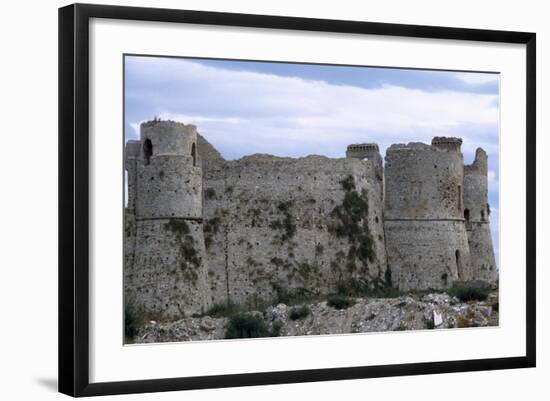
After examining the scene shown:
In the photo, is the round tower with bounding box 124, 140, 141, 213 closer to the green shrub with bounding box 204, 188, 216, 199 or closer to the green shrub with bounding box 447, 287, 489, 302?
the green shrub with bounding box 204, 188, 216, 199

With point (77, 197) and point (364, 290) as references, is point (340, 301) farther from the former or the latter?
point (77, 197)

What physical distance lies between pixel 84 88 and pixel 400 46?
17.6ft

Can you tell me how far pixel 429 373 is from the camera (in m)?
19.1

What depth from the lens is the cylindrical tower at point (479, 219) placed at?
2131cm

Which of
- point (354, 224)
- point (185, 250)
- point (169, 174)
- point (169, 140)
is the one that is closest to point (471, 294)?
point (185, 250)

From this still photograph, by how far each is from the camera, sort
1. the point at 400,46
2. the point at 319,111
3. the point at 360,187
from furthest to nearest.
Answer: the point at 360,187
the point at 319,111
the point at 400,46

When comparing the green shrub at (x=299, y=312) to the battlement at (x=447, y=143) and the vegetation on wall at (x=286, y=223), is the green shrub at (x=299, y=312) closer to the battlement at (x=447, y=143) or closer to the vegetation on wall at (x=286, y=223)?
the vegetation on wall at (x=286, y=223)

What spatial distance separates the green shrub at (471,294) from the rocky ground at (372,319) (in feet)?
0.38

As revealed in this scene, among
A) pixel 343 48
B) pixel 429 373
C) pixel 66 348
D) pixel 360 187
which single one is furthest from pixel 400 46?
pixel 360 187

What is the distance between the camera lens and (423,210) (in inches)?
1082

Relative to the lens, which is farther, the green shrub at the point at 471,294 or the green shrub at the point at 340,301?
the green shrub at the point at 340,301

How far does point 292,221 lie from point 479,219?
13.2 feet

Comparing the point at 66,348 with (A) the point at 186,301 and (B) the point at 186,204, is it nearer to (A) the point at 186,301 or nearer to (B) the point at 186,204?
(A) the point at 186,301

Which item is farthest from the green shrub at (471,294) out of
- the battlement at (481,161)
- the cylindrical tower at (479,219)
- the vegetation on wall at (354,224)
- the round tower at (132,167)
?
the round tower at (132,167)
